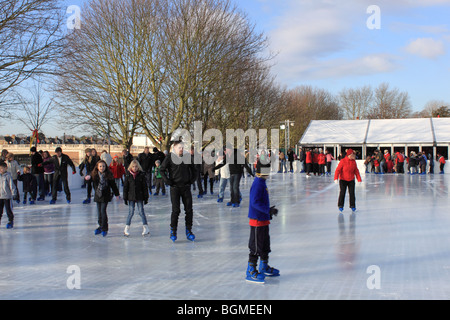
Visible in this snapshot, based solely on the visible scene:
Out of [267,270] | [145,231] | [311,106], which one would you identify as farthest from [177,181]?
[311,106]

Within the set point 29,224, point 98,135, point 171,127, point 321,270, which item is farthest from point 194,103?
point 321,270

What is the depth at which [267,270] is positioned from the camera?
5.18 meters

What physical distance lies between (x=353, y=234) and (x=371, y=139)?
29768mm

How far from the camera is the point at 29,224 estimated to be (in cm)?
938

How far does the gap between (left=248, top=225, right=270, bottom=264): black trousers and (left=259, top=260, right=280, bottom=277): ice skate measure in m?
0.07


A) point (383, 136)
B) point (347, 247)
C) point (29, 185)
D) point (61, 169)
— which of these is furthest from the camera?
point (383, 136)

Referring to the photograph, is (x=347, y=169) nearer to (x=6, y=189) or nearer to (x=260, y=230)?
(x=260, y=230)

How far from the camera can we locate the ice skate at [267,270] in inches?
202

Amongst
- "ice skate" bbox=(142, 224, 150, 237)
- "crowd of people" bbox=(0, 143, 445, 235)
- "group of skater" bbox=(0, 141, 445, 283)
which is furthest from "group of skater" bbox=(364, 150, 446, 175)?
"ice skate" bbox=(142, 224, 150, 237)

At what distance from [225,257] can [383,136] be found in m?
32.5

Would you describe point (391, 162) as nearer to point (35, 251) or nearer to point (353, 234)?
point (353, 234)

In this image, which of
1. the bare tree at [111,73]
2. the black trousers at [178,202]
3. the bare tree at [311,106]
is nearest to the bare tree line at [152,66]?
the bare tree at [111,73]

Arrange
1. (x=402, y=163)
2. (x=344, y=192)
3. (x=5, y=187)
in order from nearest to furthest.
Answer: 1. (x=5, y=187)
2. (x=344, y=192)
3. (x=402, y=163)

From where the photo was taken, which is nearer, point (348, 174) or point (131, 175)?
point (131, 175)
